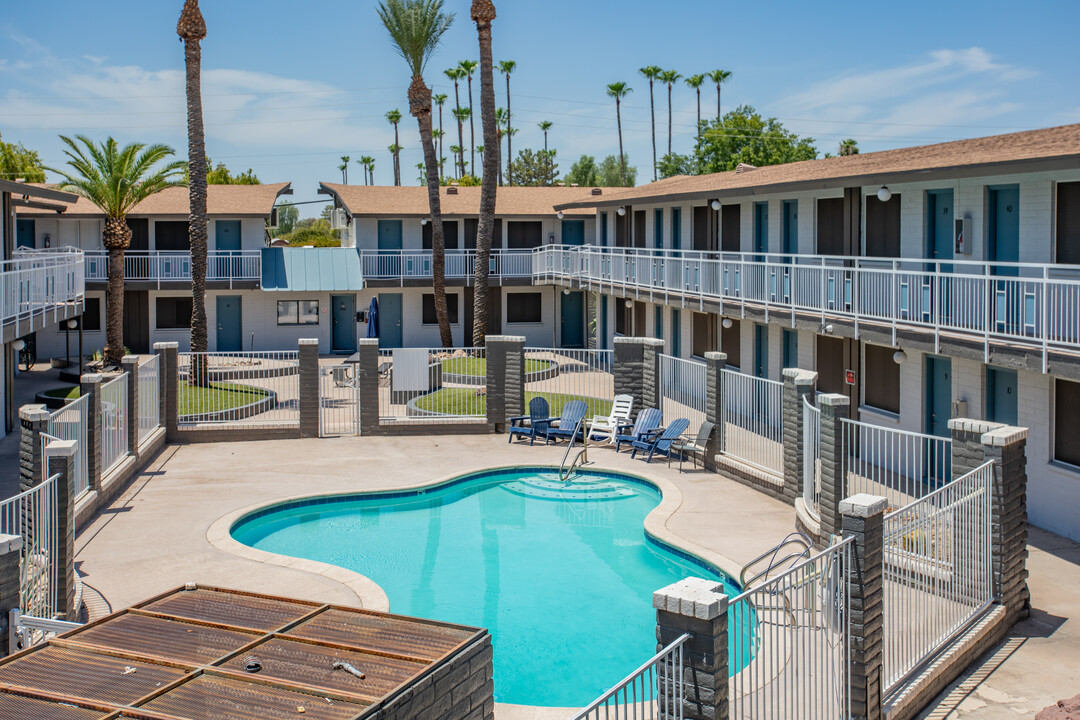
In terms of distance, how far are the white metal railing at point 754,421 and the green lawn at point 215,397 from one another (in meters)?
12.0

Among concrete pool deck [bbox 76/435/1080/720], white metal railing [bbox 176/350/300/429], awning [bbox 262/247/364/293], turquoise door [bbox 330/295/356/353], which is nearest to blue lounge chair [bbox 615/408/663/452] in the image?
concrete pool deck [bbox 76/435/1080/720]

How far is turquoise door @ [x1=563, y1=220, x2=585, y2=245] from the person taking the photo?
43.1 metres

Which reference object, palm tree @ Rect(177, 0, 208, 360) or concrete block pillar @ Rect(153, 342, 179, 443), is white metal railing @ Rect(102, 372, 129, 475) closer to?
concrete block pillar @ Rect(153, 342, 179, 443)

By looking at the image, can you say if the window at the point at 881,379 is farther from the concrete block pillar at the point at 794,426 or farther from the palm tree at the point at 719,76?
the palm tree at the point at 719,76

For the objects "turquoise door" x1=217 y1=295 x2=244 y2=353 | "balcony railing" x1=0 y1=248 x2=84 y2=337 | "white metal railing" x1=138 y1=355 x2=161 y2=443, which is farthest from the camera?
"turquoise door" x1=217 y1=295 x2=244 y2=353

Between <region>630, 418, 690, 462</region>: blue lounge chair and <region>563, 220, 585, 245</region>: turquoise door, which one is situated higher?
<region>563, 220, 585, 245</region>: turquoise door

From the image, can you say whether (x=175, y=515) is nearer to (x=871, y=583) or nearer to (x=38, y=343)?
(x=871, y=583)

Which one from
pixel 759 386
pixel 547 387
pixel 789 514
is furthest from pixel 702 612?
pixel 547 387

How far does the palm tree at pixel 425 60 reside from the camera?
36.2 meters

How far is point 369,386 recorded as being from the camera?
23141 mm

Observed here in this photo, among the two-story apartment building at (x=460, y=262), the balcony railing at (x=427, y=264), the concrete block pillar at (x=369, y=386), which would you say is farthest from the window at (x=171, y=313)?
the concrete block pillar at (x=369, y=386)

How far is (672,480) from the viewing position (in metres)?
18.9

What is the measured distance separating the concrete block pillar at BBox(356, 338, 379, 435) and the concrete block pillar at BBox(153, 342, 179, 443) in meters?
4.01

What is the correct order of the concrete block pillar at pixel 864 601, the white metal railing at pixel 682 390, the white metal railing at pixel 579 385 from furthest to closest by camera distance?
1. the white metal railing at pixel 579 385
2. the white metal railing at pixel 682 390
3. the concrete block pillar at pixel 864 601
